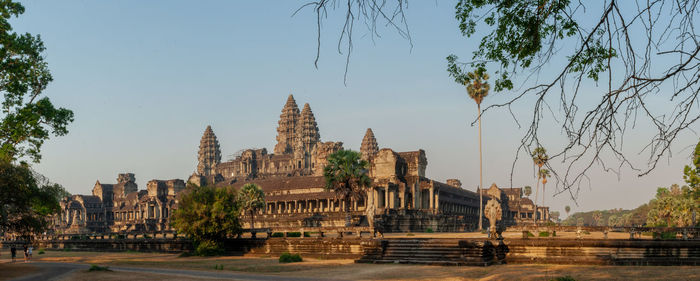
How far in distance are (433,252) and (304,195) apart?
62.2 metres

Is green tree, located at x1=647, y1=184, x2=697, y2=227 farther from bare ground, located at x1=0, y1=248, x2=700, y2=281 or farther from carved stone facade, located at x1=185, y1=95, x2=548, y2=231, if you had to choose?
bare ground, located at x1=0, y1=248, x2=700, y2=281

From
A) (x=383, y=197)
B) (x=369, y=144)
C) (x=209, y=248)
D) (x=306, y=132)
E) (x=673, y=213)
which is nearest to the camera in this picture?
(x=209, y=248)

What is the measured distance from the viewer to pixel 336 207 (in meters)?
91.5

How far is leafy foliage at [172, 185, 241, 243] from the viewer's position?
3903 centimetres

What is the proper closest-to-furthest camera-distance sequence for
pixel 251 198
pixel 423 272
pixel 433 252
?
pixel 423 272 < pixel 433 252 < pixel 251 198

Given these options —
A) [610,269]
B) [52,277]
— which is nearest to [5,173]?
[52,277]

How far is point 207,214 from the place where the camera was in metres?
39.2

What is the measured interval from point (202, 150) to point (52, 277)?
6385 inches

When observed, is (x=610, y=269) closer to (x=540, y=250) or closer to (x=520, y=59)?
(x=540, y=250)

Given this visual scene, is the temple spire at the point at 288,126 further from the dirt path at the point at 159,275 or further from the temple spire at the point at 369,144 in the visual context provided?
the dirt path at the point at 159,275

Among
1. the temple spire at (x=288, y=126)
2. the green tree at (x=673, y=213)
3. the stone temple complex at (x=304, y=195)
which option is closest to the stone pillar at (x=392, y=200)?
the stone temple complex at (x=304, y=195)

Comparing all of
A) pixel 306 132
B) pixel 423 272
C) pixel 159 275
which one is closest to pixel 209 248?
pixel 159 275

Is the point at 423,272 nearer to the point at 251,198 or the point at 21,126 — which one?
the point at 21,126

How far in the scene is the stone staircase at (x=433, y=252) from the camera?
29.1 meters
